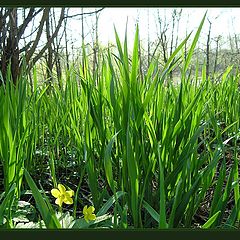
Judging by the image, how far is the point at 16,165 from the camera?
2.07 ft

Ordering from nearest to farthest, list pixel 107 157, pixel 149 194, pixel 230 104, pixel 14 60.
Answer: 1. pixel 107 157
2. pixel 149 194
3. pixel 230 104
4. pixel 14 60

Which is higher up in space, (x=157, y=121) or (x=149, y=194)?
(x=157, y=121)

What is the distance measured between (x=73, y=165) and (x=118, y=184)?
0.24 m

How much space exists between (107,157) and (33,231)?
0.69ft

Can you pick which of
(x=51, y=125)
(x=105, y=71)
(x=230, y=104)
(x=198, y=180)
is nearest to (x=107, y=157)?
A: (x=198, y=180)

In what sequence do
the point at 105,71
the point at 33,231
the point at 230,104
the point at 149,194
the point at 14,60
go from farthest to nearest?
the point at 14,60 < the point at 230,104 < the point at 105,71 < the point at 149,194 < the point at 33,231

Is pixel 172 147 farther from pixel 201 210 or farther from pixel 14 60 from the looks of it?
pixel 14 60

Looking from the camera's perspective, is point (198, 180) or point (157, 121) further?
point (157, 121)

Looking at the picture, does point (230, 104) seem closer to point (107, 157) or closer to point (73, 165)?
point (73, 165)

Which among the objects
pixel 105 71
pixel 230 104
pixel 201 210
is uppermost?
pixel 105 71

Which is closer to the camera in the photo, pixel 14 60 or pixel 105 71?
pixel 105 71

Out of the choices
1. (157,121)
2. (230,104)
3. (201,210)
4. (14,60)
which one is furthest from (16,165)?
(14,60)

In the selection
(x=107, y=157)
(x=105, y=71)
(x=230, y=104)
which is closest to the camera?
(x=107, y=157)

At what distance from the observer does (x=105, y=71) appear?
2.72 ft
